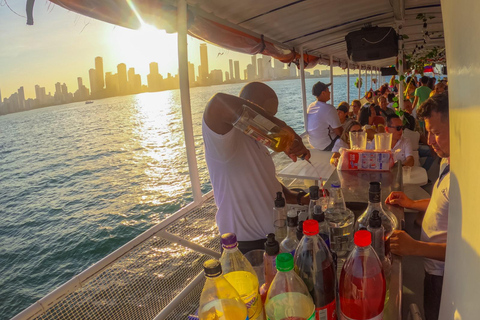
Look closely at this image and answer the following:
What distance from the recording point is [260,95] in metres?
1.74

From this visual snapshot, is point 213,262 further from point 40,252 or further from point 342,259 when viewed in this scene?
point 40,252

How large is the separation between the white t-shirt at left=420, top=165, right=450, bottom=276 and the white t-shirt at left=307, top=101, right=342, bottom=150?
3.12 m

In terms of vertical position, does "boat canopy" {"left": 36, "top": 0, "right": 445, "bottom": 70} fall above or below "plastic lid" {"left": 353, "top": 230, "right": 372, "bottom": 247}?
above

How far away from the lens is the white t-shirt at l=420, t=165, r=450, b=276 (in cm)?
159

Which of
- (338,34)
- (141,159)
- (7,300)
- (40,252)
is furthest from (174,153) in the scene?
(338,34)

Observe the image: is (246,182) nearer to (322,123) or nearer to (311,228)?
(311,228)

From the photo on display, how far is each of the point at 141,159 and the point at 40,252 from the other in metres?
14.2

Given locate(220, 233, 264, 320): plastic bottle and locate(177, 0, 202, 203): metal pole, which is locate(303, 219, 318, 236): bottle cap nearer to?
locate(220, 233, 264, 320): plastic bottle

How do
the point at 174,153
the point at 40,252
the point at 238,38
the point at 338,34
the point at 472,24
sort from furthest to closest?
1. the point at 174,153
2. the point at 40,252
3. the point at 338,34
4. the point at 238,38
5. the point at 472,24

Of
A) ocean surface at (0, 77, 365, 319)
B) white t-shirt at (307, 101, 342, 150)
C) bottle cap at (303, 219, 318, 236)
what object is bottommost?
ocean surface at (0, 77, 365, 319)

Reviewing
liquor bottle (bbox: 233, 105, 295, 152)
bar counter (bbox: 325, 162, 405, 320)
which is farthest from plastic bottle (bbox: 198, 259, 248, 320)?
liquor bottle (bbox: 233, 105, 295, 152)

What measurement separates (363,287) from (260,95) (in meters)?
1.11

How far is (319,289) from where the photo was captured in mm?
886

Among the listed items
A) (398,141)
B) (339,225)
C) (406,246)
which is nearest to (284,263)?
(339,225)
